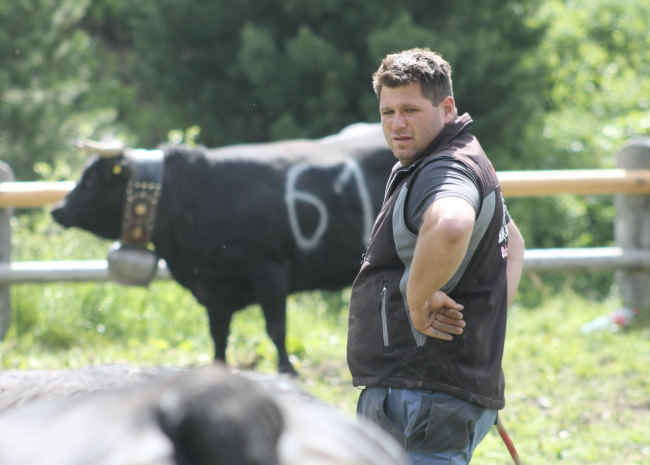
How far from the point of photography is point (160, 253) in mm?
4633

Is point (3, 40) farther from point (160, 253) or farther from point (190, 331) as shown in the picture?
point (160, 253)

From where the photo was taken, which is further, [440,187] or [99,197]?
[99,197]

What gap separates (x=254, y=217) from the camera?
4637 mm

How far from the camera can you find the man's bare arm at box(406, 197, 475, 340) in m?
2.07

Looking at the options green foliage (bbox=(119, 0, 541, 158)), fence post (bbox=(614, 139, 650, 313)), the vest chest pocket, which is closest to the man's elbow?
the vest chest pocket

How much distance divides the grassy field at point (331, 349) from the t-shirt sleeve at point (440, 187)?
6.78 feet

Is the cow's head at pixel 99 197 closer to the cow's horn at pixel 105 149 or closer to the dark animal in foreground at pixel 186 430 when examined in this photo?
the cow's horn at pixel 105 149

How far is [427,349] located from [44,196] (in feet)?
13.3

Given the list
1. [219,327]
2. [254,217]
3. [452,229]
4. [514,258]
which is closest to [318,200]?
[254,217]

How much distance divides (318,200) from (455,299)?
8.54ft

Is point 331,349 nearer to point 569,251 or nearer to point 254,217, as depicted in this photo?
point 254,217

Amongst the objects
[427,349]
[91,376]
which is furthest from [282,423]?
[427,349]

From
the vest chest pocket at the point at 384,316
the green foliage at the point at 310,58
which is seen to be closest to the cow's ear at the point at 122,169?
the vest chest pocket at the point at 384,316

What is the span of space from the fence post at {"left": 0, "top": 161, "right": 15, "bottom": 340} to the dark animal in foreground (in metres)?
5.42
